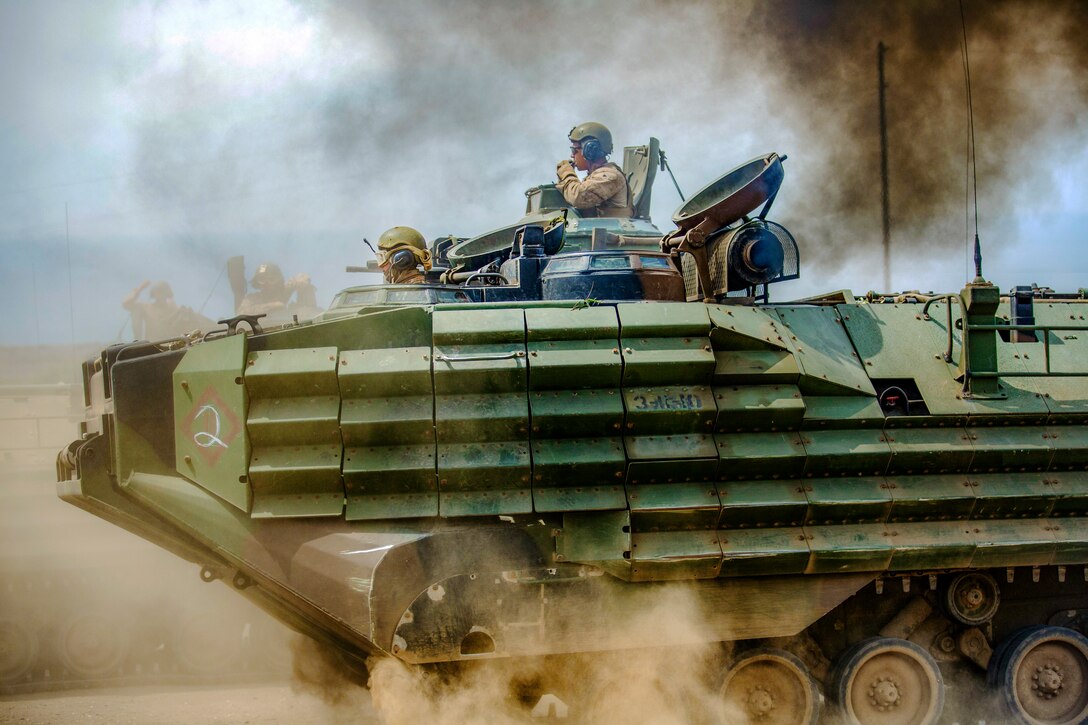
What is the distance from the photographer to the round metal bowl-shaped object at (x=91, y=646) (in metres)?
12.9

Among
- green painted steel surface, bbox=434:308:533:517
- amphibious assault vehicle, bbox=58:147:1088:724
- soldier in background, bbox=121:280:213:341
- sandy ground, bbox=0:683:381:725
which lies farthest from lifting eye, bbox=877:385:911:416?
soldier in background, bbox=121:280:213:341

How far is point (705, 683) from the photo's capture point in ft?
27.6

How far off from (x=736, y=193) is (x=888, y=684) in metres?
3.93

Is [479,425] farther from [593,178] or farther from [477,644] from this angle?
[593,178]

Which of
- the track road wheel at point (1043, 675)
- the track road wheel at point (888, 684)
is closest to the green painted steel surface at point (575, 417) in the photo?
the track road wheel at point (888, 684)

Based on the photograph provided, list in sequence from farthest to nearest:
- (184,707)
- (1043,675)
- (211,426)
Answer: (184,707)
(1043,675)
(211,426)

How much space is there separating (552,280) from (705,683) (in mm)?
3319

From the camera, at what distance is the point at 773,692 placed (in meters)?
8.58

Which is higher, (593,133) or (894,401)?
(593,133)

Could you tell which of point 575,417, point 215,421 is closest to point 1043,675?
point 575,417

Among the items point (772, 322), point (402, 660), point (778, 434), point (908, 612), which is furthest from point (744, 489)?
point (402, 660)

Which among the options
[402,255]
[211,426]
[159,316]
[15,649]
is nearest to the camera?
[211,426]

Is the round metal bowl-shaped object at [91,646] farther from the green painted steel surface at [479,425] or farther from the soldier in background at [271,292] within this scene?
the soldier in background at [271,292]

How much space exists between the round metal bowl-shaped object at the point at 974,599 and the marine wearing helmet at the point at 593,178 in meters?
4.83
